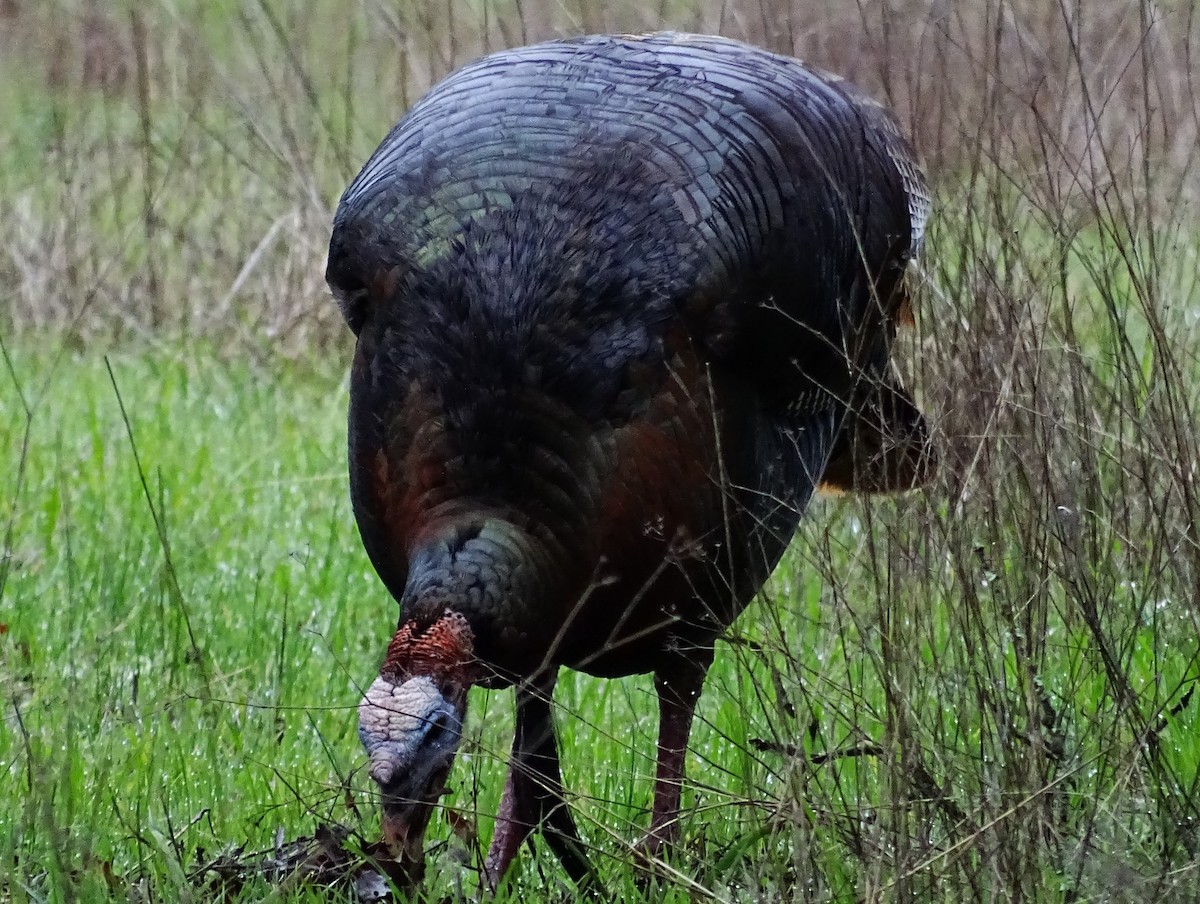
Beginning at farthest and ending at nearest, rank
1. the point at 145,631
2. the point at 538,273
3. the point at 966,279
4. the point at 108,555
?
the point at 108,555
the point at 145,631
the point at 966,279
the point at 538,273

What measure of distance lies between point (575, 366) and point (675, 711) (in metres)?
0.97

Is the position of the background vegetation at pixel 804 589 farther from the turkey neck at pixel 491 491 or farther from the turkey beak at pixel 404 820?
the turkey neck at pixel 491 491

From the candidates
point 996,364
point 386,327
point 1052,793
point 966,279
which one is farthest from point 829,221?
point 1052,793

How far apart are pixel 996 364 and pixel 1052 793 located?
726 millimetres

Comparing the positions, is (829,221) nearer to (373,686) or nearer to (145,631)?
(373,686)

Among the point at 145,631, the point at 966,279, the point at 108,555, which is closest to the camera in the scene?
the point at 966,279

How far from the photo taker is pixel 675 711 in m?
3.68

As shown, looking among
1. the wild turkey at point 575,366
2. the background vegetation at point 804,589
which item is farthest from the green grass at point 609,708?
the wild turkey at point 575,366

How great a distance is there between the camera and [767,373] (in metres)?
3.37

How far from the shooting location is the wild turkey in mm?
2928

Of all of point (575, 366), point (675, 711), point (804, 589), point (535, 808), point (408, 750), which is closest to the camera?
point (408, 750)

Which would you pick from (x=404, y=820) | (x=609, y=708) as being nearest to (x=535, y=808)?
(x=609, y=708)

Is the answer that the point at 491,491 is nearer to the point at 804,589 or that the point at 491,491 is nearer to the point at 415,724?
the point at 415,724

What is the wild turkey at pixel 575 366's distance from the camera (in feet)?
9.61
